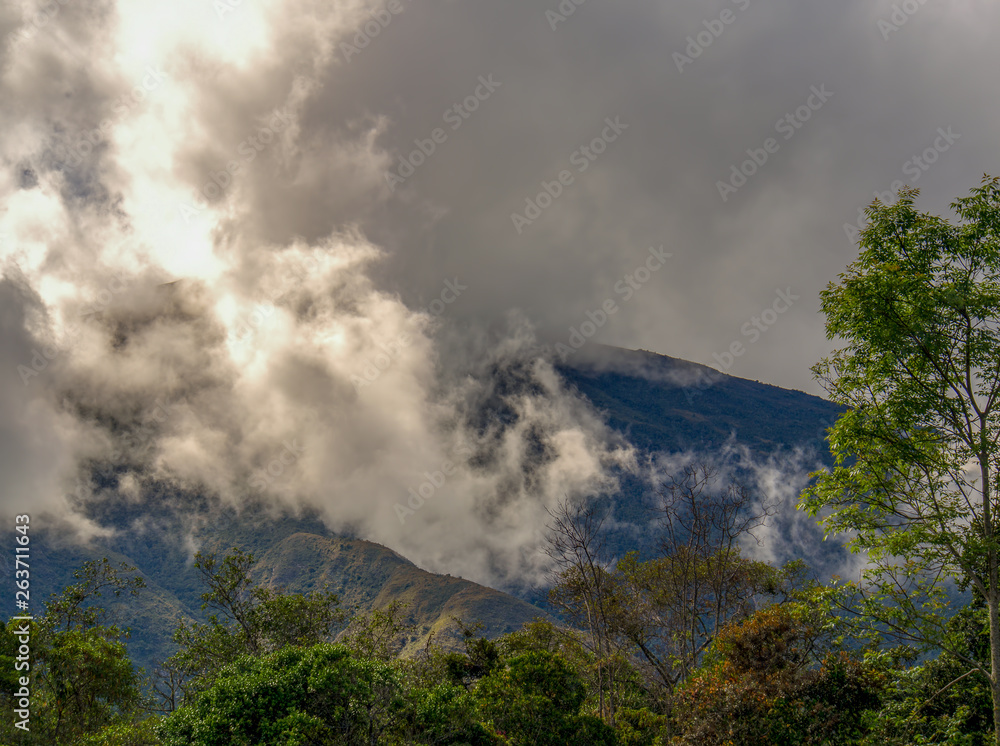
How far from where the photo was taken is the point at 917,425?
1639 cm

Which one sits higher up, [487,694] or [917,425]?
[917,425]

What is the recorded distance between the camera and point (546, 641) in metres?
58.2

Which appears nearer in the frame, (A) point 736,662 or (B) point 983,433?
(B) point 983,433

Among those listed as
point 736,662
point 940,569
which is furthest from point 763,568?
point 940,569

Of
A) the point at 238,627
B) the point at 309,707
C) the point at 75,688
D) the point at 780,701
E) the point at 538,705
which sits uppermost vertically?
the point at 238,627

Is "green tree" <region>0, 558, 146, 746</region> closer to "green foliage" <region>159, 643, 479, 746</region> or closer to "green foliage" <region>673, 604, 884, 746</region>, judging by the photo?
"green foliage" <region>159, 643, 479, 746</region>

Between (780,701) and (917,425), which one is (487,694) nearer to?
(780,701)

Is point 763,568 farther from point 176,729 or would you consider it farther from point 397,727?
point 176,729

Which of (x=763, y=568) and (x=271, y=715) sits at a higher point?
(x=763, y=568)

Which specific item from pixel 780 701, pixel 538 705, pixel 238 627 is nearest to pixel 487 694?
pixel 538 705

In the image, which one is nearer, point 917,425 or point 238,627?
point 917,425

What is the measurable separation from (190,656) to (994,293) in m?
39.0

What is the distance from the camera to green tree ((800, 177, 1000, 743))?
593 inches

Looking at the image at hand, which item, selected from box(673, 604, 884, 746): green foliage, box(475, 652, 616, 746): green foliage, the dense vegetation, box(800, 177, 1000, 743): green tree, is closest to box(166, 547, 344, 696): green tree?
the dense vegetation
